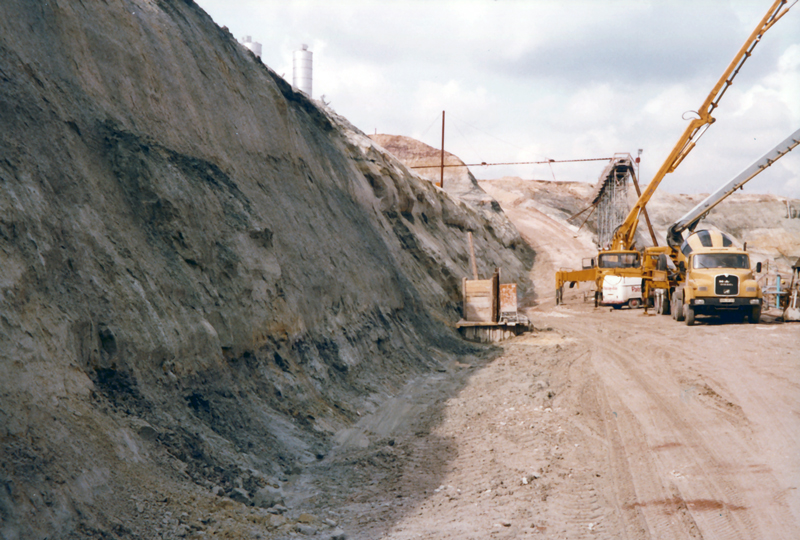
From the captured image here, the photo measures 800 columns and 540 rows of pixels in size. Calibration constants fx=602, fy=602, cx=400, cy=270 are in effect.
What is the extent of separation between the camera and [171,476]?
18.9 feet

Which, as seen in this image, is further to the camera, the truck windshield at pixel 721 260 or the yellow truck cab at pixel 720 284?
the truck windshield at pixel 721 260

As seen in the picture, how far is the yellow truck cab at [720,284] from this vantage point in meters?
18.3

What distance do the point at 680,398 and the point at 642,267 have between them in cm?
1557

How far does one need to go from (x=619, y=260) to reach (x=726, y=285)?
25.0 ft

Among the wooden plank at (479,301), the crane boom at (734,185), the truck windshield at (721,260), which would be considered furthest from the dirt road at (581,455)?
the crane boom at (734,185)

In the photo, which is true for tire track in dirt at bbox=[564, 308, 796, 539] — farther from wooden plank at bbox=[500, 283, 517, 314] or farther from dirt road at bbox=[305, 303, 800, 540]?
wooden plank at bbox=[500, 283, 517, 314]

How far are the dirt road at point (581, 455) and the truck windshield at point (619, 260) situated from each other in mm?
12378

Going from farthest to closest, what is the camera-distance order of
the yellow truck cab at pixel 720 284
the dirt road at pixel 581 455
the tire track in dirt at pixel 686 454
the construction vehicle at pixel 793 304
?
the construction vehicle at pixel 793 304, the yellow truck cab at pixel 720 284, the dirt road at pixel 581 455, the tire track in dirt at pixel 686 454

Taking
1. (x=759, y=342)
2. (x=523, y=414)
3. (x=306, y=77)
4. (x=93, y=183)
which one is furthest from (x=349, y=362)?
(x=306, y=77)

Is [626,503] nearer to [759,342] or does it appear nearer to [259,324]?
[259,324]

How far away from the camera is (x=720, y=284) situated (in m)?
18.5

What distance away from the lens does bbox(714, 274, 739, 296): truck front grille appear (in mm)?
18359

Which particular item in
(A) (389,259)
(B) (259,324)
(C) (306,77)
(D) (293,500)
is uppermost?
(C) (306,77)

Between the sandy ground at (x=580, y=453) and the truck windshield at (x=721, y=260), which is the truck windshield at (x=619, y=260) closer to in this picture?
the truck windshield at (x=721, y=260)
